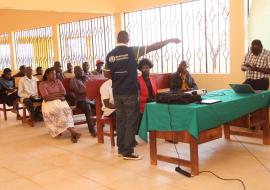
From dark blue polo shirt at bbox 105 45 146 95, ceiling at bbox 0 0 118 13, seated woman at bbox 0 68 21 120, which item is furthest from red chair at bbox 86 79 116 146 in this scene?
seated woman at bbox 0 68 21 120

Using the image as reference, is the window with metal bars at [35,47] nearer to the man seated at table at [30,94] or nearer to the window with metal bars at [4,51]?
the window with metal bars at [4,51]

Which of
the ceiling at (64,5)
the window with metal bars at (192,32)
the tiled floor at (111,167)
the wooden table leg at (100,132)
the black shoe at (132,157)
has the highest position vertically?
the ceiling at (64,5)

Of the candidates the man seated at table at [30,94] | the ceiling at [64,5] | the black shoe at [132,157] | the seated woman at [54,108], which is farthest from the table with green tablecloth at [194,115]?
the man seated at table at [30,94]

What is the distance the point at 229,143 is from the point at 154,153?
1.32 m

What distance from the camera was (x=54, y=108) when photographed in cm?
571

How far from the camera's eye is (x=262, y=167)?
3.91m

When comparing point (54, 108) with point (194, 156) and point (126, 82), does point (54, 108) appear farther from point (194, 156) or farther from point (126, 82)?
point (194, 156)

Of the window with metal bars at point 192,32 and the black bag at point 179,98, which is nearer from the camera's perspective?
the black bag at point 179,98

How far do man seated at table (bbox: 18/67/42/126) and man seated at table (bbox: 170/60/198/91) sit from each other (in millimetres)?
2590

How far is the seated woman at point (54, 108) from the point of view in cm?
570

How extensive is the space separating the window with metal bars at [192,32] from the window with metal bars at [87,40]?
104 centimetres

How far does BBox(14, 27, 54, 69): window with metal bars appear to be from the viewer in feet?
33.3

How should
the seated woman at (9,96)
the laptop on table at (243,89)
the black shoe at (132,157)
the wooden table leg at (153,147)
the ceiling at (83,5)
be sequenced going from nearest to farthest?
the wooden table leg at (153,147)
the black shoe at (132,157)
the laptop on table at (243,89)
the ceiling at (83,5)
the seated woman at (9,96)

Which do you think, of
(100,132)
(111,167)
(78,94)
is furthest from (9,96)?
(111,167)
